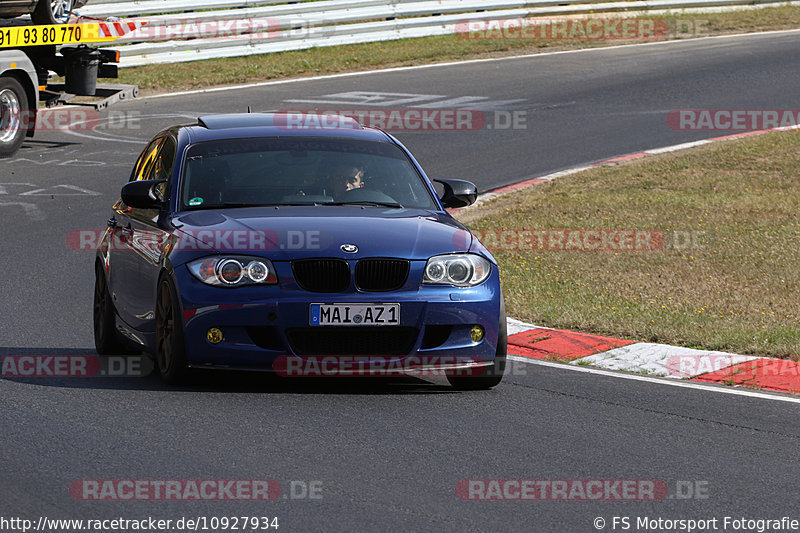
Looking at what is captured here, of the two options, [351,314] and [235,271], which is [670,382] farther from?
[235,271]

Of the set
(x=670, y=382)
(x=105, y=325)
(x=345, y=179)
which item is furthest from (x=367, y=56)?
(x=670, y=382)

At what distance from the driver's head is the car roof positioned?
0.38m

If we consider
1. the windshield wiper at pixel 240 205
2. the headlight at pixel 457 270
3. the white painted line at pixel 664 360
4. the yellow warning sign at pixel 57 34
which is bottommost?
the white painted line at pixel 664 360

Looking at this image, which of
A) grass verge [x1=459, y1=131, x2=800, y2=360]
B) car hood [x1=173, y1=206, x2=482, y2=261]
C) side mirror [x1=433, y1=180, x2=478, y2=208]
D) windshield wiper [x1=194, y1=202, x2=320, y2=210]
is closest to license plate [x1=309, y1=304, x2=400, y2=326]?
car hood [x1=173, y1=206, x2=482, y2=261]

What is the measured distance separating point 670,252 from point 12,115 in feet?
29.5

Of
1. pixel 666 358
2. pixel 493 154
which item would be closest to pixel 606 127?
pixel 493 154

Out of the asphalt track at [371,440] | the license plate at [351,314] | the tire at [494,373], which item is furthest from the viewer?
the tire at [494,373]

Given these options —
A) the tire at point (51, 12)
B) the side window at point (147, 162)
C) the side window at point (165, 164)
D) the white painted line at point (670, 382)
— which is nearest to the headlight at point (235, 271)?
the side window at point (165, 164)

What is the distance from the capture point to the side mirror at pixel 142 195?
8375 mm

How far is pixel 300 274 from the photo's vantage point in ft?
24.6

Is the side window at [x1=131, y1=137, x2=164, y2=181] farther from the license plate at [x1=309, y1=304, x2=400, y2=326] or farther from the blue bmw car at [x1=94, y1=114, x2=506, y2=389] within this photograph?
the license plate at [x1=309, y1=304, x2=400, y2=326]

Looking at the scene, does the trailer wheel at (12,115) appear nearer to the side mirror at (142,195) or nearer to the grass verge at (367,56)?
the grass verge at (367,56)

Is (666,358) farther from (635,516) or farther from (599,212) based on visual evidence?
(599,212)

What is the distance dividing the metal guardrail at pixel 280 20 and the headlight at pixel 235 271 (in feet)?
53.8
